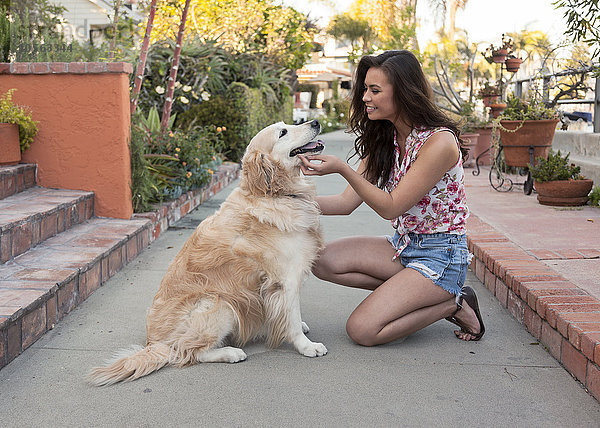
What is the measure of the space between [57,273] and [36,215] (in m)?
0.86

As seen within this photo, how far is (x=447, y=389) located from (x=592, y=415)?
615 millimetres

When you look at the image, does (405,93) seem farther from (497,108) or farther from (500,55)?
(500,55)

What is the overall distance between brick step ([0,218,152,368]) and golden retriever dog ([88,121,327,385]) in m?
0.59

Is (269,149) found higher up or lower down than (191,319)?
higher up

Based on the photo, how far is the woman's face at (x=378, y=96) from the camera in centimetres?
341

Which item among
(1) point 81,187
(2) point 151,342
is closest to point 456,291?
(2) point 151,342

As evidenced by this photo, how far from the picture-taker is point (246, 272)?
10.4ft

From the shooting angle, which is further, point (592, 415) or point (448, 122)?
point (448, 122)

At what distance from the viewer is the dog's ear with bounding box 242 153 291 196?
127 inches

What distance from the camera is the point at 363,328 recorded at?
11.0 feet

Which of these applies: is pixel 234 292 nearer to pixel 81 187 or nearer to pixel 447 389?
pixel 447 389

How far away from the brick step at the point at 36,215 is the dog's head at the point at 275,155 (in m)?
1.91

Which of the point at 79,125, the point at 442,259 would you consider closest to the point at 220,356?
the point at 442,259

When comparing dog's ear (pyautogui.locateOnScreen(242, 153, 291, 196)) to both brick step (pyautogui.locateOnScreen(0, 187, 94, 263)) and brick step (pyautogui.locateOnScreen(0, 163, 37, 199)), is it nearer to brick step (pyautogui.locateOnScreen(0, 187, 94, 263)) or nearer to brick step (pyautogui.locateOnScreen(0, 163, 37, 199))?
brick step (pyautogui.locateOnScreen(0, 187, 94, 263))
